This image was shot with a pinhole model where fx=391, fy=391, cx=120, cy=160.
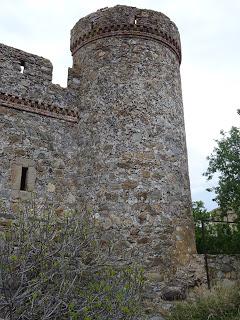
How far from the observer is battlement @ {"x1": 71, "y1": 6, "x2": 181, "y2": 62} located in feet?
34.1

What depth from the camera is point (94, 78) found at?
1016 centimetres

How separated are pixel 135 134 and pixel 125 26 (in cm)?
310

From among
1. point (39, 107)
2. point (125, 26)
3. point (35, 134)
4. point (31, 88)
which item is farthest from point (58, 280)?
point (125, 26)

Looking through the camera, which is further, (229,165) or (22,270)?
(229,165)

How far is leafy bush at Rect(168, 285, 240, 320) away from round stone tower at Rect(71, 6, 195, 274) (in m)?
0.93

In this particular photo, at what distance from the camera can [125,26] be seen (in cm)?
1038

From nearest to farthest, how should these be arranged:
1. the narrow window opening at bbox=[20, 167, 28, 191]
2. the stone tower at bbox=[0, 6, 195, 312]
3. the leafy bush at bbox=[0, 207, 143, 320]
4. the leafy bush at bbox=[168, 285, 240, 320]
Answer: the leafy bush at bbox=[0, 207, 143, 320] → the leafy bush at bbox=[168, 285, 240, 320] → the stone tower at bbox=[0, 6, 195, 312] → the narrow window opening at bbox=[20, 167, 28, 191]

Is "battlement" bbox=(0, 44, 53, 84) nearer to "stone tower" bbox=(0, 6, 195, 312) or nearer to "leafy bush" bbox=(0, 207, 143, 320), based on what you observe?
"stone tower" bbox=(0, 6, 195, 312)

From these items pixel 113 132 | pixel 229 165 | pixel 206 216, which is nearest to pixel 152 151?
pixel 113 132

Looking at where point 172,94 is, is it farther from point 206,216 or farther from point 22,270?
point 22,270

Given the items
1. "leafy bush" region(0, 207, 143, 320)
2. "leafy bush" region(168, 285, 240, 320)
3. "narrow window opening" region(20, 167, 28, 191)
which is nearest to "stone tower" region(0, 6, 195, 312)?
"narrow window opening" region(20, 167, 28, 191)

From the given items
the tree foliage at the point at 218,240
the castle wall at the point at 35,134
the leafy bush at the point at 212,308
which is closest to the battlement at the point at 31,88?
the castle wall at the point at 35,134

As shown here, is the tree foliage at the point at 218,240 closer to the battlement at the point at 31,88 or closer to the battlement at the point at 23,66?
the battlement at the point at 31,88

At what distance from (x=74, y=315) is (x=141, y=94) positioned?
234 inches
